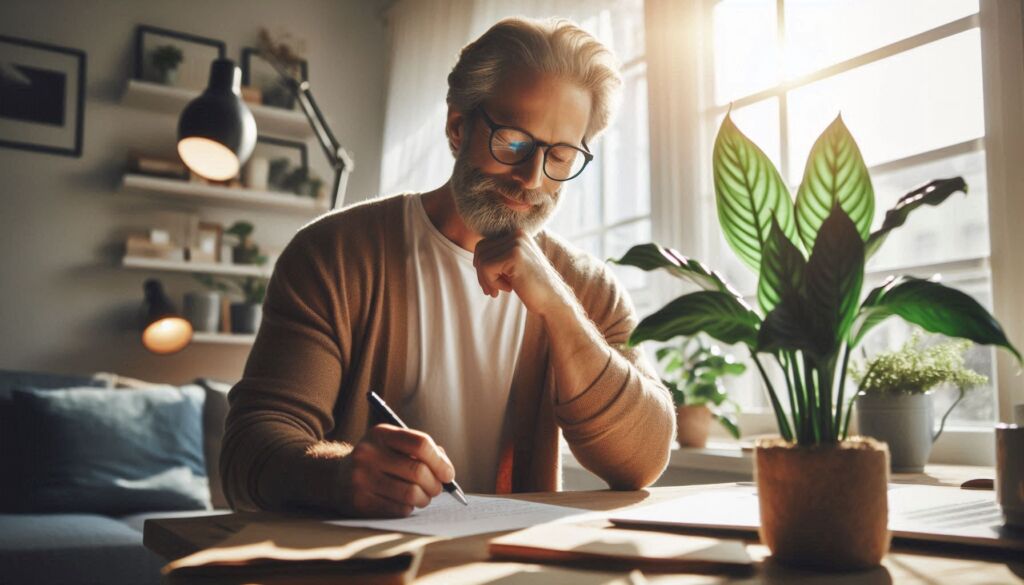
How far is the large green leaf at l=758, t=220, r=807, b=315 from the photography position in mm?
594

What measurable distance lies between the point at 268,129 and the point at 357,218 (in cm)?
295

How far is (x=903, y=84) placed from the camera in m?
1.89

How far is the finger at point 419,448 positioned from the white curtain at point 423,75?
248cm

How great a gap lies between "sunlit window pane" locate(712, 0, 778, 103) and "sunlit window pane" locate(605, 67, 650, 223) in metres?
0.30

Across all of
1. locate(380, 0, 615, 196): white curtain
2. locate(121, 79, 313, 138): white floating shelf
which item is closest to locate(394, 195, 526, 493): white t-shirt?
locate(380, 0, 615, 196): white curtain

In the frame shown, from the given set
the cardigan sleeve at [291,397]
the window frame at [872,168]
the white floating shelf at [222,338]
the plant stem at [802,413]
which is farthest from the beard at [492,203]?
the white floating shelf at [222,338]

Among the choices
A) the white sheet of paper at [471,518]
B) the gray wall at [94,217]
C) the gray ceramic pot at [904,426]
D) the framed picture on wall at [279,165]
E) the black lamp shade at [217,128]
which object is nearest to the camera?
the white sheet of paper at [471,518]

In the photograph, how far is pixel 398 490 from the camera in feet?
2.63

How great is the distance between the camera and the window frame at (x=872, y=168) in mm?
1591

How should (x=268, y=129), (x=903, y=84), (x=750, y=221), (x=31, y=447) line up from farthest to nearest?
1. (x=268, y=129)
2. (x=31, y=447)
3. (x=903, y=84)
4. (x=750, y=221)

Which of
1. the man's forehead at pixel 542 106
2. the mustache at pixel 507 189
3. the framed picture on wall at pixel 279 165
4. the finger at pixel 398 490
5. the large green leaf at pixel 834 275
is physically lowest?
the finger at pixel 398 490

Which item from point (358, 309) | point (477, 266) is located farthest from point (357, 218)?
point (477, 266)

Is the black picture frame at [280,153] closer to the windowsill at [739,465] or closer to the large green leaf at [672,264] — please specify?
the windowsill at [739,465]

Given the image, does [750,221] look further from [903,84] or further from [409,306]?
[903,84]
